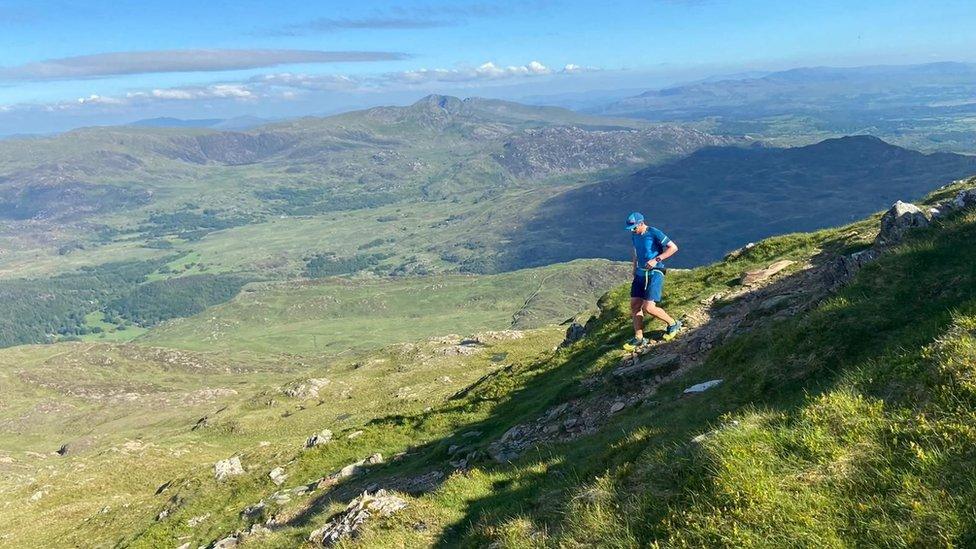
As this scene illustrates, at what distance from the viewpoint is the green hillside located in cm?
723

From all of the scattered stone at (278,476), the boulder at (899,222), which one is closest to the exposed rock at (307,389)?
the scattered stone at (278,476)

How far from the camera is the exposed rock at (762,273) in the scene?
93.9 ft

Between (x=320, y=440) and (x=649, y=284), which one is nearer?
(x=649, y=284)

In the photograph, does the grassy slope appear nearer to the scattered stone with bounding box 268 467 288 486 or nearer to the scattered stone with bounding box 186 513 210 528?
the scattered stone with bounding box 268 467 288 486

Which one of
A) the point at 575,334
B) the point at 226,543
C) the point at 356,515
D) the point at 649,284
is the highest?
the point at 649,284

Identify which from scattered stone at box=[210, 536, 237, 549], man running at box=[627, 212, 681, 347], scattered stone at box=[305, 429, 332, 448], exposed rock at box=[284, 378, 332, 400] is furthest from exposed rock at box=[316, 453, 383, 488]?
exposed rock at box=[284, 378, 332, 400]

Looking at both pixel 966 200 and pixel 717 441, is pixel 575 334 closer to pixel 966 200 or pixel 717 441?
pixel 966 200

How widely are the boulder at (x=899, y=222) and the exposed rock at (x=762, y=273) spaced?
27.1 feet

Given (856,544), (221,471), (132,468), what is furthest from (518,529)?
(132,468)

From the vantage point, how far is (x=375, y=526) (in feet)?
41.4

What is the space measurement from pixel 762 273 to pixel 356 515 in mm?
24328

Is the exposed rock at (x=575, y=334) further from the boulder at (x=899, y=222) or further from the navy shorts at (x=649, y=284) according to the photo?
the boulder at (x=899, y=222)

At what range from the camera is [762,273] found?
29203mm

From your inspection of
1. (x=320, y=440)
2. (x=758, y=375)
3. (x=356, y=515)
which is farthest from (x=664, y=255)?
(x=320, y=440)
